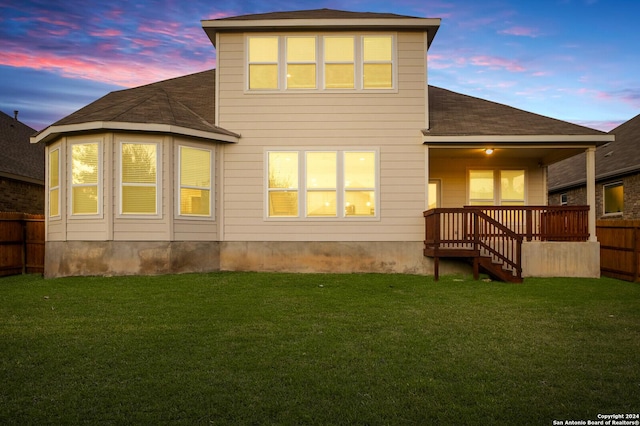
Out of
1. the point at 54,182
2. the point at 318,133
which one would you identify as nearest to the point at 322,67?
the point at 318,133

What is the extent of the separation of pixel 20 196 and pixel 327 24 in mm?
12789

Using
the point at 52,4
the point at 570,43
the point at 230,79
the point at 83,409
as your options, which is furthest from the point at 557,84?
the point at 83,409

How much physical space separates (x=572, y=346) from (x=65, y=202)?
11.1m

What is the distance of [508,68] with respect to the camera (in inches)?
859

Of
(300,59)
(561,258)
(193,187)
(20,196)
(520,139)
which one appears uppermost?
(300,59)

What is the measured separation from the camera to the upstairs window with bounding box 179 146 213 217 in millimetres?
12547

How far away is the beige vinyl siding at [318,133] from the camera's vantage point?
43.5ft

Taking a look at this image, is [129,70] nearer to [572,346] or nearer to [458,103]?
[458,103]

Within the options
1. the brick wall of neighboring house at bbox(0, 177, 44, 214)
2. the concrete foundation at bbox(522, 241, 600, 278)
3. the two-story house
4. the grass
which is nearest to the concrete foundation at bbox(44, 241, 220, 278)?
the two-story house

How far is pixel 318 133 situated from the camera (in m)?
13.4

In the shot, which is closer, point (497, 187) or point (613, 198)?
point (497, 187)

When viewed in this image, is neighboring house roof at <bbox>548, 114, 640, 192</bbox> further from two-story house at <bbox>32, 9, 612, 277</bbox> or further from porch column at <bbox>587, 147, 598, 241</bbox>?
two-story house at <bbox>32, 9, 612, 277</bbox>

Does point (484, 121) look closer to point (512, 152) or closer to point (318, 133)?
point (512, 152)

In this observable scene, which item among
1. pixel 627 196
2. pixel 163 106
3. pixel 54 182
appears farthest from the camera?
pixel 627 196
